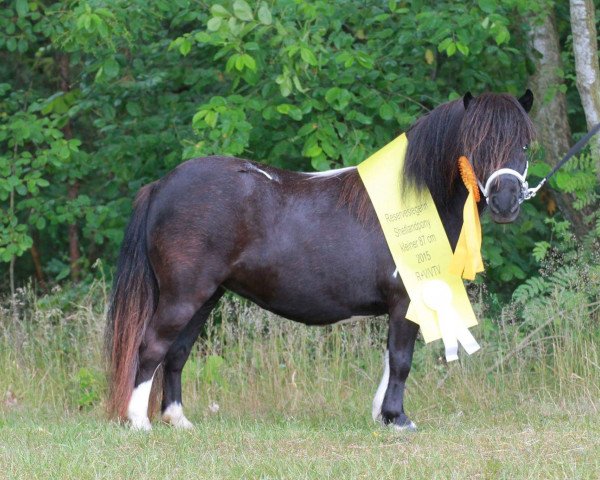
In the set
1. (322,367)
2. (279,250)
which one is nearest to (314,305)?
(279,250)

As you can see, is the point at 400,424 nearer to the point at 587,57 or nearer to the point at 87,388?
the point at 87,388

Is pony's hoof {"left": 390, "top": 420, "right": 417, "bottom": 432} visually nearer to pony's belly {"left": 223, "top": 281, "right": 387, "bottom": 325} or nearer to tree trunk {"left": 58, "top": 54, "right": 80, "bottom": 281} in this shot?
pony's belly {"left": 223, "top": 281, "right": 387, "bottom": 325}

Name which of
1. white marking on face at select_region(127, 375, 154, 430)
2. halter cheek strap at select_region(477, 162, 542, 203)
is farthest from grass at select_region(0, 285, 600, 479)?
halter cheek strap at select_region(477, 162, 542, 203)

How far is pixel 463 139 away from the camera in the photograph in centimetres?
538

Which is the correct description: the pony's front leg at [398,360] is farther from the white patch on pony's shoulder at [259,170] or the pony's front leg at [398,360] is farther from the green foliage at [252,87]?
the green foliage at [252,87]

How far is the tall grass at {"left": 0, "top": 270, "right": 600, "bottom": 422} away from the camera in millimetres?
6922

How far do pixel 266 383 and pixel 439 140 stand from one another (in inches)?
106

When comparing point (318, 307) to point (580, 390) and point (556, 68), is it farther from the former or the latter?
point (556, 68)

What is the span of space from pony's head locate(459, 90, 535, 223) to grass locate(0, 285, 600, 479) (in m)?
1.26

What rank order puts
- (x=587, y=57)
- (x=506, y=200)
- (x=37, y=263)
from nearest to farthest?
(x=506, y=200) < (x=587, y=57) < (x=37, y=263)

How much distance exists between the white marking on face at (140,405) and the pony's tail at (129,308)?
4cm

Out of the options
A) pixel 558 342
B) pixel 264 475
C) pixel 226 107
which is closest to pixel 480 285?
pixel 558 342

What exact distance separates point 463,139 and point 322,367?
2710mm

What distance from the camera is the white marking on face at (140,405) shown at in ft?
18.4
